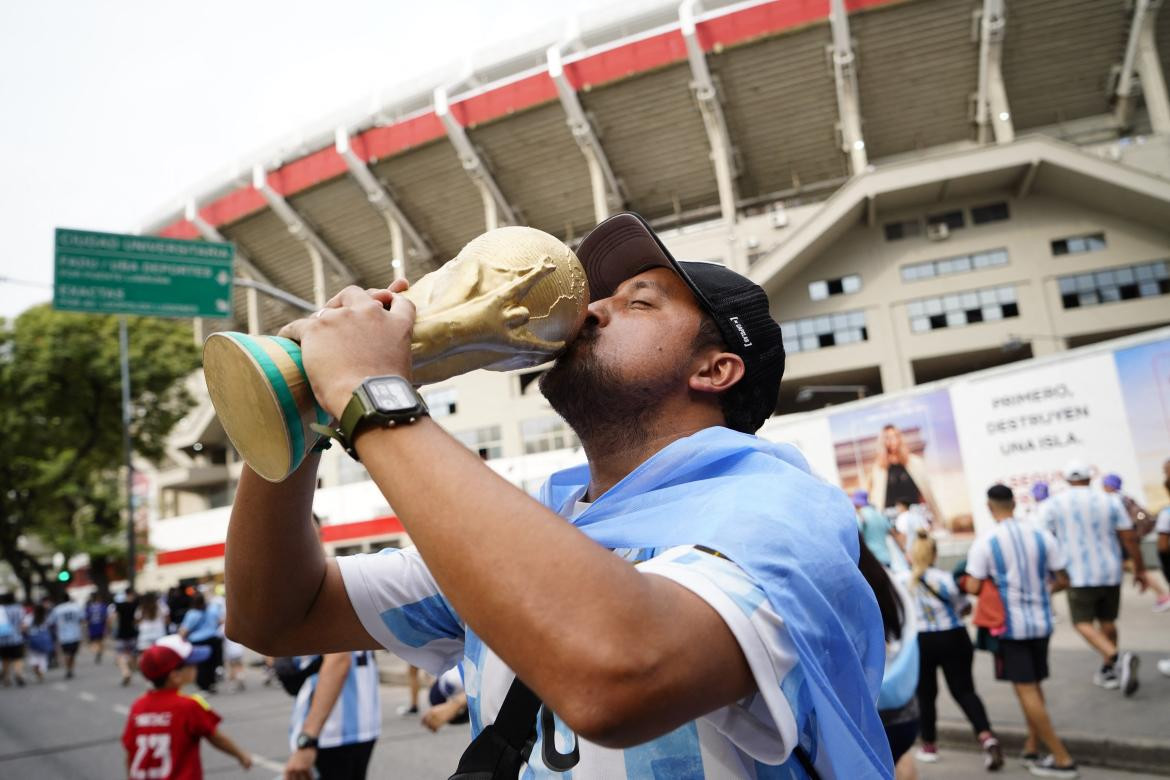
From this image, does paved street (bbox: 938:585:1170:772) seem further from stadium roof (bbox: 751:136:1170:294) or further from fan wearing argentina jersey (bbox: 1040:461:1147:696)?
stadium roof (bbox: 751:136:1170:294)

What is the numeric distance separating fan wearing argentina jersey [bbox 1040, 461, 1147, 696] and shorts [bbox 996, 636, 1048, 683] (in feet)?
5.79

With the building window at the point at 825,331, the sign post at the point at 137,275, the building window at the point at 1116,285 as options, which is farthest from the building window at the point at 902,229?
the sign post at the point at 137,275

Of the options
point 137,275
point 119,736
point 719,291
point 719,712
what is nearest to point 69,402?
point 137,275

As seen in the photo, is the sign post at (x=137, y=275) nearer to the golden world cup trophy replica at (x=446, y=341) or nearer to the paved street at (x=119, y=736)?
the paved street at (x=119, y=736)

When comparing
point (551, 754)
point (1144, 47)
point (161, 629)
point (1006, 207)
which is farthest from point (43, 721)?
point (1144, 47)

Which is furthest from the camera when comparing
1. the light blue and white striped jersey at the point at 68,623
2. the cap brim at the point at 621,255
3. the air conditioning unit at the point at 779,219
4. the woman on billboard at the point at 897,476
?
the air conditioning unit at the point at 779,219

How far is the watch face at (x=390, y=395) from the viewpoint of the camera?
0.94 metres

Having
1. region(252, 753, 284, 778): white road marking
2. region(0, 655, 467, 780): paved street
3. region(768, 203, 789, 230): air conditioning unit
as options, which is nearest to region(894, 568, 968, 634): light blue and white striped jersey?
region(0, 655, 467, 780): paved street

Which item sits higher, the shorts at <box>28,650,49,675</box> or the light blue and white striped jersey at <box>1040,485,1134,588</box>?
the light blue and white striped jersey at <box>1040,485,1134,588</box>

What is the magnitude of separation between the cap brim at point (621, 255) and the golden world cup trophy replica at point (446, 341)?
27 cm

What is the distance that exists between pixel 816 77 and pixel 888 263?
7253 mm

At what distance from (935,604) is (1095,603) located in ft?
8.92

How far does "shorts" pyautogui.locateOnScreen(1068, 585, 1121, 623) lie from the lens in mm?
7078

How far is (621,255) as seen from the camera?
5.23 ft
